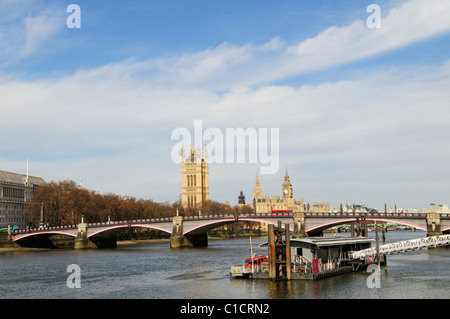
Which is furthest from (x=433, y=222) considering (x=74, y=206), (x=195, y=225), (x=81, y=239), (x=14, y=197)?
(x=14, y=197)

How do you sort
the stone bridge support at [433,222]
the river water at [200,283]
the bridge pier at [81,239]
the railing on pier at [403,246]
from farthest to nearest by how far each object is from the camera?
the bridge pier at [81,239]
the stone bridge support at [433,222]
the railing on pier at [403,246]
the river water at [200,283]

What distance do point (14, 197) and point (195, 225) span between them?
252 feet

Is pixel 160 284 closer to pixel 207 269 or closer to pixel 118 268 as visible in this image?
pixel 207 269

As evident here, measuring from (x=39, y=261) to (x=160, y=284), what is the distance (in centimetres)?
3365

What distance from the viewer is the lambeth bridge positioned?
321 ft

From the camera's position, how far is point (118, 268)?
64.4m

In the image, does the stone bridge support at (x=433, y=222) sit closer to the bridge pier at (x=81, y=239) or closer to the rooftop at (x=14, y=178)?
the bridge pier at (x=81, y=239)

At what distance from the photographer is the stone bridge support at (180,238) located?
10581cm

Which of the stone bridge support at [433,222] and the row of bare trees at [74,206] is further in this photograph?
the row of bare trees at [74,206]

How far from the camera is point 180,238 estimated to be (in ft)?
351

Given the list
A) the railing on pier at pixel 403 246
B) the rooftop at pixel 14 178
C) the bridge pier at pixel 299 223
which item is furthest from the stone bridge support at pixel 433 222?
the rooftop at pixel 14 178

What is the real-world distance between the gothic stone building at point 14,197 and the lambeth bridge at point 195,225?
44269mm

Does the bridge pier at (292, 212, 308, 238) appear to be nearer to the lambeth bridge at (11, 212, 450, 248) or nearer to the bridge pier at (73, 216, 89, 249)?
the lambeth bridge at (11, 212, 450, 248)
